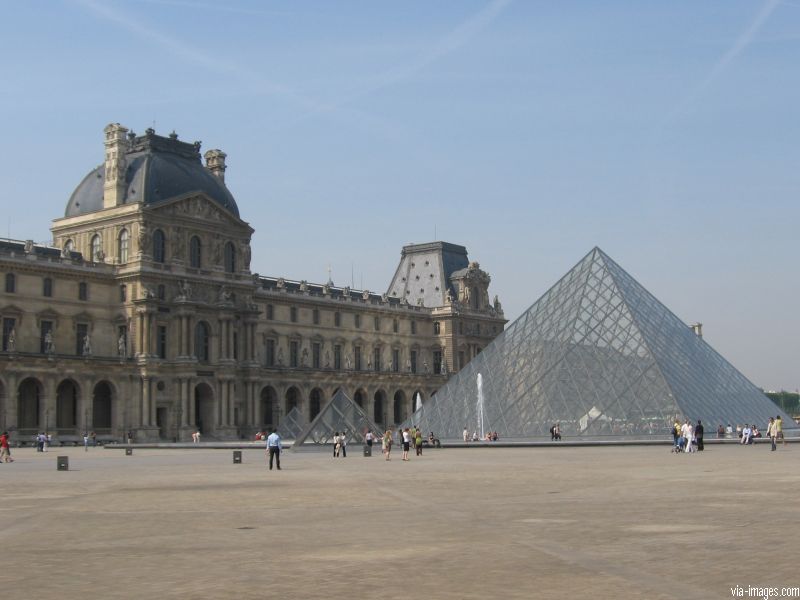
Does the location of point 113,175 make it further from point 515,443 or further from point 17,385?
point 515,443

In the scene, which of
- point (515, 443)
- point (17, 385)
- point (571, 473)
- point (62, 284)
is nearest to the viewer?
point (571, 473)

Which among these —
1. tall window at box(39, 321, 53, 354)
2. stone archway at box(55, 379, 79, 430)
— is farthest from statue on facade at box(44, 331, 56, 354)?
stone archway at box(55, 379, 79, 430)

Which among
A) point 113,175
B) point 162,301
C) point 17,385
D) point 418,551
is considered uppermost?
point 113,175

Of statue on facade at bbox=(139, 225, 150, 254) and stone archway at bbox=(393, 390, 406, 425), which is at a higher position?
statue on facade at bbox=(139, 225, 150, 254)

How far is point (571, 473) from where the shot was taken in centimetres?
2575

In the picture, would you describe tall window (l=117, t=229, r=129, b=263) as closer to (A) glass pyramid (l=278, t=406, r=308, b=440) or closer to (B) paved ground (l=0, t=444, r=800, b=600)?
(A) glass pyramid (l=278, t=406, r=308, b=440)

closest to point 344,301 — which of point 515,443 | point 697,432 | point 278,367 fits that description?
point 278,367

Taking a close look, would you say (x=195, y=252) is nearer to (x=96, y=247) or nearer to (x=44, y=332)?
(x=96, y=247)

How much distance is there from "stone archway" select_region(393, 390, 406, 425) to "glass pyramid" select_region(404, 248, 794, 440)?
38.7 meters

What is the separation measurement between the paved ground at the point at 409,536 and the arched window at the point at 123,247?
47.8 meters

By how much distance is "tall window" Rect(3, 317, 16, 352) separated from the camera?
65.3m

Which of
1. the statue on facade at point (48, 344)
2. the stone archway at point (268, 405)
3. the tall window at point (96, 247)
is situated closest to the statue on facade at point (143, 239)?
the tall window at point (96, 247)

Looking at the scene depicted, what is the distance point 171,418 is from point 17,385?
10.8 metres

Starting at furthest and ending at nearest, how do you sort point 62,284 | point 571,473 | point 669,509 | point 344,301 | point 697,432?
point 344,301 → point 62,284 → point 697,432 → point 571,473 → point 669,509
